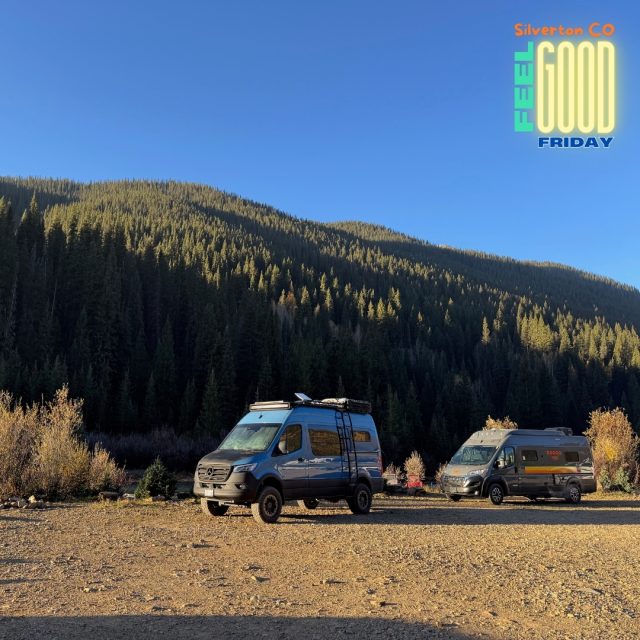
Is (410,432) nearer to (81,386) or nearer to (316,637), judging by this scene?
(81,386)

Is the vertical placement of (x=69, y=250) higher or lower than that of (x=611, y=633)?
higher

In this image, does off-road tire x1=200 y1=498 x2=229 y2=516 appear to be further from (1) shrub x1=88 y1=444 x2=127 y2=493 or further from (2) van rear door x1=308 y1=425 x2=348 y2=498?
(1) shrub x1=88 y1=444 x2=127 y2=493

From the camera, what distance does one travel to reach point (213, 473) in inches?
562

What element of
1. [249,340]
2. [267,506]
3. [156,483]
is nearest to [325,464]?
[267,506]

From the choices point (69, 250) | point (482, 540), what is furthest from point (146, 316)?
point (482, 540)

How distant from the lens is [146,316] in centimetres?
9956

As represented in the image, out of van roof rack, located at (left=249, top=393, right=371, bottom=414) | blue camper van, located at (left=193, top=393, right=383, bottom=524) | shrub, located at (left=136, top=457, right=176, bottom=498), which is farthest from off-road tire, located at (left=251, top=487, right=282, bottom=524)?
shrub, located at (left=136, top=457, right=176, bottom=498)

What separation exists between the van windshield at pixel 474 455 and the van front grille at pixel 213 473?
38.0 ft

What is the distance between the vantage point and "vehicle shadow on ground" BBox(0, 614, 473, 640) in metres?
5.91

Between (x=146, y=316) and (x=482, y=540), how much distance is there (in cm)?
9329

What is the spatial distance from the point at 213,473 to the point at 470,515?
773cm

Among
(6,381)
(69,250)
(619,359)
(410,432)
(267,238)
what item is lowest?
(410,432)

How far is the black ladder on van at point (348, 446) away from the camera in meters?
16.4

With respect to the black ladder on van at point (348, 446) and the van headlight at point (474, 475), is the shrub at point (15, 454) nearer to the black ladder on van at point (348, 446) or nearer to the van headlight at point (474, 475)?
the black ladder on van at point (348, 446)
